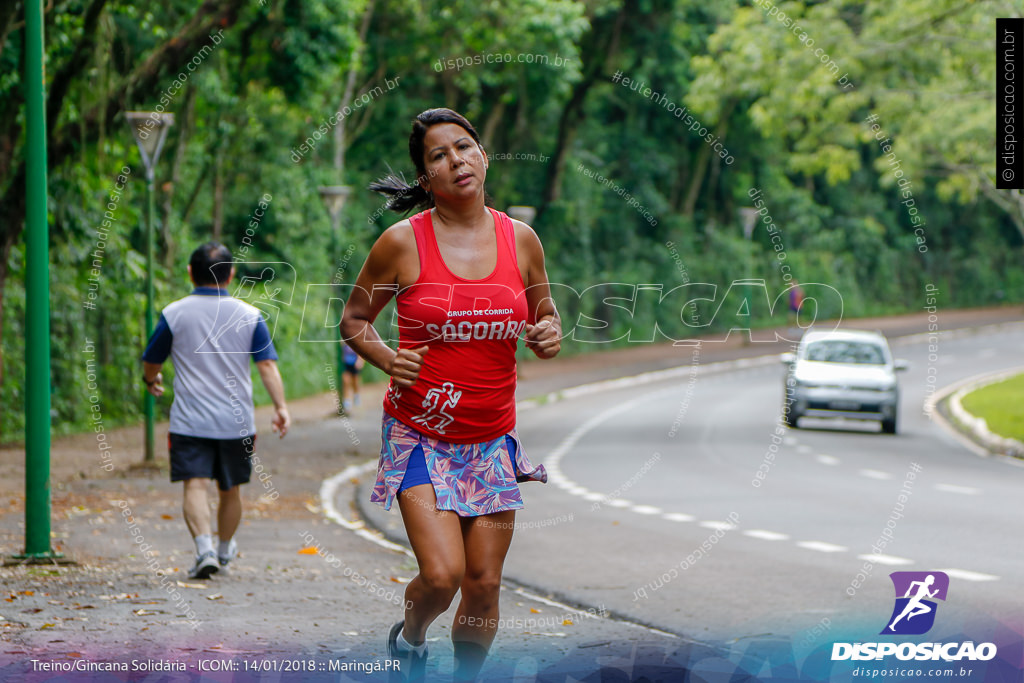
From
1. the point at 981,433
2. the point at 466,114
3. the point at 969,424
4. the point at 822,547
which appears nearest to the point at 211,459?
the point at 822,547

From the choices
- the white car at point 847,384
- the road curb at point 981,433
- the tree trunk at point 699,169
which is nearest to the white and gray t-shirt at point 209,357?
the road curb at point 981,433

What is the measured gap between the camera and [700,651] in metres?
6.14

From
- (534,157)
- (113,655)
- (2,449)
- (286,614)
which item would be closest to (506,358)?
(113,655)

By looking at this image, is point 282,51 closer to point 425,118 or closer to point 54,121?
point 54,121

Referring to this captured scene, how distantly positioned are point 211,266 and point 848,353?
14805mm

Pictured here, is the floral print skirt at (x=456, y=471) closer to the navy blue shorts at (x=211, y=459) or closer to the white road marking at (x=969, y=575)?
the navy blue shorts at (x=211, y=459)

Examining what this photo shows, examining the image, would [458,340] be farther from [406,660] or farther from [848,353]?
[848,353]

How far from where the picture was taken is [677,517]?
439 inches

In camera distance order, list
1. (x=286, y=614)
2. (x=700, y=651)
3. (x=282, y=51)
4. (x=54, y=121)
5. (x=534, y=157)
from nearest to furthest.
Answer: (x=700, y=651)
(x=286, y=614)
(x=54, y=121)
(x=282, y=51)
(x=534, y=157)

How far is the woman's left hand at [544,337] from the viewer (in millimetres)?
4672

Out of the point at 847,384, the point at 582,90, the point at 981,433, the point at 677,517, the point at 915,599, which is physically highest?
the point at 582,90

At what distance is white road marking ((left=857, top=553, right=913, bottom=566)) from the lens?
8711mm

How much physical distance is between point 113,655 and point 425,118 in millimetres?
2468

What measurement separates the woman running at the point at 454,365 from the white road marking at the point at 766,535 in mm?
5417
